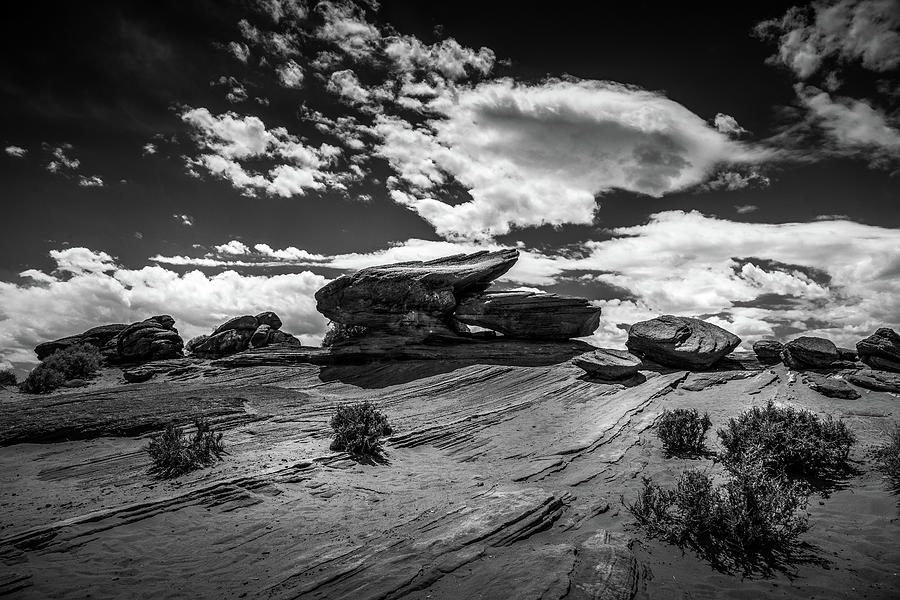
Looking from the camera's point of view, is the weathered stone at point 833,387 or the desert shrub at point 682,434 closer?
the desert shrub at point 682,434

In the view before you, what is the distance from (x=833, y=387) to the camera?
22719 millimetres

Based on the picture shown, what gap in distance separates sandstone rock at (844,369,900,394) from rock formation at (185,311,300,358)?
38426 millimetres

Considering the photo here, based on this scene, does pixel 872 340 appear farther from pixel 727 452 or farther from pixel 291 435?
pixel 291 435

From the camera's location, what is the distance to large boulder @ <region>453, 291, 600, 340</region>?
31.5m

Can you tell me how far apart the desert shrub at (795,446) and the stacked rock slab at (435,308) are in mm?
16479

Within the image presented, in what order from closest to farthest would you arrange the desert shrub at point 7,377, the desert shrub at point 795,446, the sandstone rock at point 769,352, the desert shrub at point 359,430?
the desert shrub at point 795,446 → the desert shrub at point 359,430 → the sandstone rock at point 769,352 → the desert shrub at point 7,377

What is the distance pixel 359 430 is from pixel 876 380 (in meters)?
28.1

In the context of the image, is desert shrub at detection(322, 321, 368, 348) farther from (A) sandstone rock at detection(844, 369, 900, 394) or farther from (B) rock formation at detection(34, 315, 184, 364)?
(A) sandstone rock at detection(844, 369, 900, 394)

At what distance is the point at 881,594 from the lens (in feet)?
26.6

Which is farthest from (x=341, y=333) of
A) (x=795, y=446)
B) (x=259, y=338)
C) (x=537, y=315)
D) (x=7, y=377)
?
(x=795, y=446)

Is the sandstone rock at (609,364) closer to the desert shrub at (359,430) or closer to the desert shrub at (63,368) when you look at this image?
the desert shrub at (359,430)

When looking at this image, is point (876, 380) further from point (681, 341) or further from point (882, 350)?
point (681, 341)

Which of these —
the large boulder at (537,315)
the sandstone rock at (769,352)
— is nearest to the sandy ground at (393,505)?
the sandstone rock at (769,352)

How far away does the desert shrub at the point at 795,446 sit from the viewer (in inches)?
543
